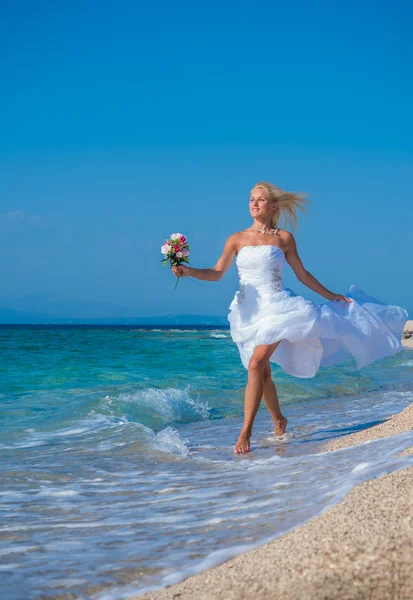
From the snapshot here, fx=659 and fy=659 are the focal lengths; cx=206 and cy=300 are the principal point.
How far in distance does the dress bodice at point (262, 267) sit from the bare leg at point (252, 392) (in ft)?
1.97

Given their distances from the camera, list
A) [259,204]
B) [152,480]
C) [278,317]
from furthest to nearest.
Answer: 1. [259,204]
2. [278,317]
3. [152,480]

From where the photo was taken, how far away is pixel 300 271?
6.68 metres

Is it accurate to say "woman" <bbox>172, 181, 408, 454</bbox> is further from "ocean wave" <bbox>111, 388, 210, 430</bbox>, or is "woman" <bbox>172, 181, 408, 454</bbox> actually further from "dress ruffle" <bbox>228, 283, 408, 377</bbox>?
"ocean wave" <bbox>111, 388, 210, 430</bbox>

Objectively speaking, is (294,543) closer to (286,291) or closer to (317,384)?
(286,291)

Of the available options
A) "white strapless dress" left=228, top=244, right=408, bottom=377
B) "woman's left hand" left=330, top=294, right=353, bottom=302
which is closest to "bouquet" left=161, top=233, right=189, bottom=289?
"white strapless dress" left=228, top=244, right=408, bottom=377

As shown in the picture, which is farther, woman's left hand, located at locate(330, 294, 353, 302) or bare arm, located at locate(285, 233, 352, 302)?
woman's left hand, located at locate(330, 294, 353, 302)

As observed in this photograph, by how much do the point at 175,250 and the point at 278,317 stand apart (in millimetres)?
1182

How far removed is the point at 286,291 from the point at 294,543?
151 inches

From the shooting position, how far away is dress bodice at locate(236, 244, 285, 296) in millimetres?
6371

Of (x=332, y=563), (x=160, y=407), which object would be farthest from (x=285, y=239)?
(x=332, y=563)

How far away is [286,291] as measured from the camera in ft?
21.2

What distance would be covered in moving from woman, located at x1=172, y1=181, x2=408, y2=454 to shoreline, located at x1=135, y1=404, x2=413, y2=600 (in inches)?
122

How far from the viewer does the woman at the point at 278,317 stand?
6262 millimetres

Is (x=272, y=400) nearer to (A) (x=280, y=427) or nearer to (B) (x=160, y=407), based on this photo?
(A) (x=280, y=427)
